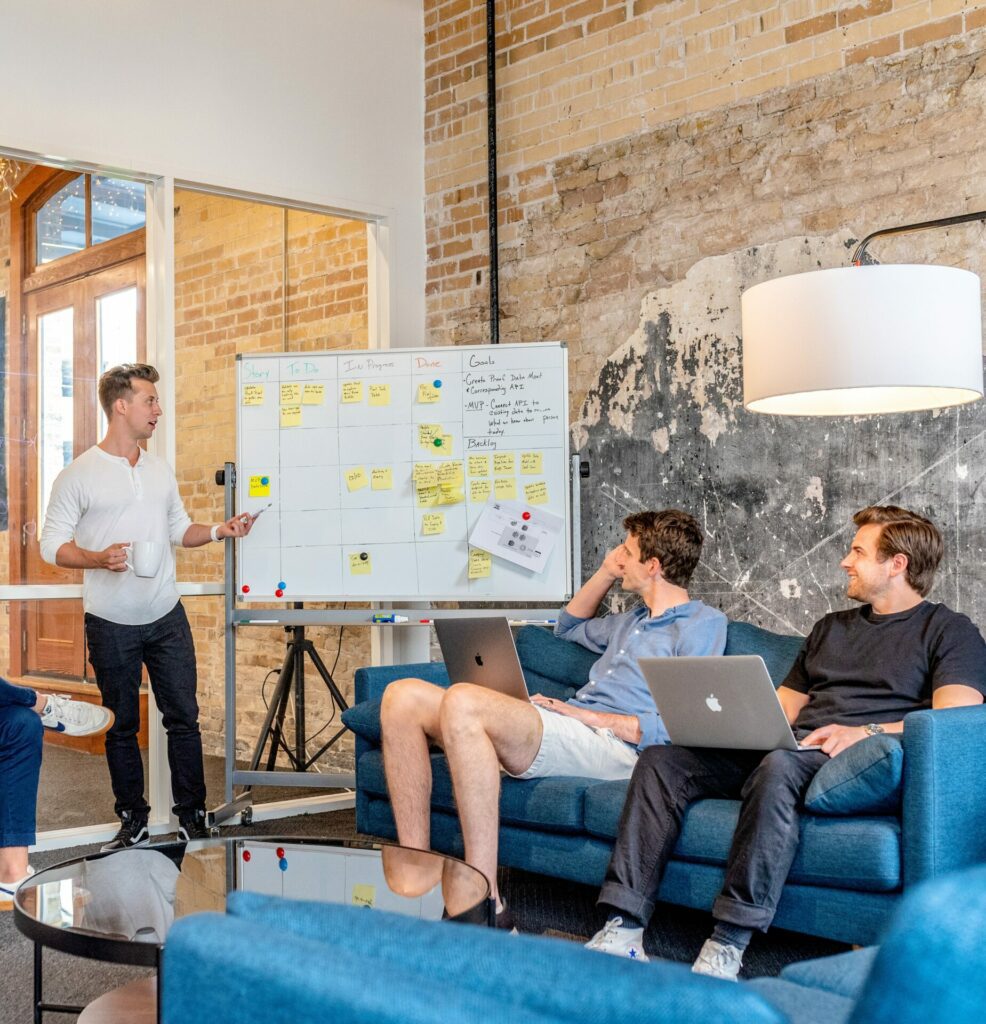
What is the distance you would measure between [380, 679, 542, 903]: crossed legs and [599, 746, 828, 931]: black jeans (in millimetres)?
359

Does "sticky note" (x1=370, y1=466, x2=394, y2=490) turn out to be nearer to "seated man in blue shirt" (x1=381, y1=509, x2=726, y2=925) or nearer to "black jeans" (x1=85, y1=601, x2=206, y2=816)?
"black jeans" (x1=85, y1=601, x2=206, y2=816)

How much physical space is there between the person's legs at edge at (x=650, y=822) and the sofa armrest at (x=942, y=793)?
57cm

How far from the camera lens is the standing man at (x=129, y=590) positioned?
177 inches

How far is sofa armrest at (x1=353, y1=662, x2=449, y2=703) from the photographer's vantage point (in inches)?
167

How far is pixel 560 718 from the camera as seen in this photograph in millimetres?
3521

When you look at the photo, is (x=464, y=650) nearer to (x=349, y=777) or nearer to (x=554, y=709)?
(x=554, y=709)

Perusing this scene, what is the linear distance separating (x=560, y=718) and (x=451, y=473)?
151 cm

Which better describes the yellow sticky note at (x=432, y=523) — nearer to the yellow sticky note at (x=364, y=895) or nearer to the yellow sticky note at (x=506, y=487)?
the yellow sticky note at (x=506, y=487)

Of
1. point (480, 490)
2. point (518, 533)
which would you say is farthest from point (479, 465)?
point (518, 533)

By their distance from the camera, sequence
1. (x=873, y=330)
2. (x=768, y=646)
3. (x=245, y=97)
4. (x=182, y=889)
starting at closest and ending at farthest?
(x=182, y=889), (x=873, y=330), (x=768, y=646), (x=245, y=97)

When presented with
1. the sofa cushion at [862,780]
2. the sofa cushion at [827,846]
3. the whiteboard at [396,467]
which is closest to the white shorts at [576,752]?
the sofa cushion at [827,846]

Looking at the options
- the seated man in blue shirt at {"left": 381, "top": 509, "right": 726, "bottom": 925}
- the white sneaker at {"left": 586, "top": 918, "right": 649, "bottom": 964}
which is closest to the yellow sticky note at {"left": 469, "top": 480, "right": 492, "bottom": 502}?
the seated man in blue shirt at {"left": 381, "top": 509, "right": 726, "bottom": 925}

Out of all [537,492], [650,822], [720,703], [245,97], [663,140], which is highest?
[245,97]

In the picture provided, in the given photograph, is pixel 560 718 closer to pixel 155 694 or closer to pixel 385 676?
pixel 385 676
